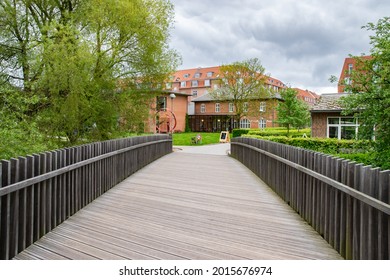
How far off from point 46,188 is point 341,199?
3551 millimetres

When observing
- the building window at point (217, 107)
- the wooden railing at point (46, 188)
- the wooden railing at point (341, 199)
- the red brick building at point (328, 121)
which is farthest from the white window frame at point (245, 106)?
the wooden railing at point (341, 199)

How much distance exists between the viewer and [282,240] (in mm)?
3977

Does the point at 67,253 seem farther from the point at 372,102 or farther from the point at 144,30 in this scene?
the point at 144,30

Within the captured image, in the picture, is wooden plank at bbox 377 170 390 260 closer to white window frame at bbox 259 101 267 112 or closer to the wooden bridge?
the wooden bridge

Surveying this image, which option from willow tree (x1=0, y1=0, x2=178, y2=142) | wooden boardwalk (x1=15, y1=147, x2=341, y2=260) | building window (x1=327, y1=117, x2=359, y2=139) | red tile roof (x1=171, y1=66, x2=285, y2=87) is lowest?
wooden boardwalk (x1=15, y1=147, x2=341, y2=260)

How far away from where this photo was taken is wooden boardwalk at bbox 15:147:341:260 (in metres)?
3.53

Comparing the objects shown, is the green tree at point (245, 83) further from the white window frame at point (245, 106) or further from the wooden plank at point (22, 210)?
the wooden plank at point (22, 210)

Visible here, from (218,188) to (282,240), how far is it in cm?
334

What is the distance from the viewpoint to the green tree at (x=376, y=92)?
7.38 meters

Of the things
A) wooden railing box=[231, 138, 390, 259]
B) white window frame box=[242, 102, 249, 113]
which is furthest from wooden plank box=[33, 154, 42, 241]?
white window frame box=[242, 102, 249, 113]

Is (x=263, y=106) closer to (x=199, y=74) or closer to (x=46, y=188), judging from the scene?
(x=199, y=74)

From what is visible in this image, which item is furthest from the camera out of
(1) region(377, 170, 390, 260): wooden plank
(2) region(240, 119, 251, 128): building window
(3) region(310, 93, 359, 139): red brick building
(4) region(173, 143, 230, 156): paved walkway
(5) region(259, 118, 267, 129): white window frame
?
(2) region(240, 119, 251, 128): building window

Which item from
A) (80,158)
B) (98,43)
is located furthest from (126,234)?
(98,43)

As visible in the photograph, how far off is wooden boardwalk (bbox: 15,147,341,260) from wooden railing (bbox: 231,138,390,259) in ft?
0.70
